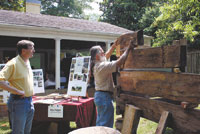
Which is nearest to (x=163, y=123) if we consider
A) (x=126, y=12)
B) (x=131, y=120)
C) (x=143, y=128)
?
(x=131, y=120)

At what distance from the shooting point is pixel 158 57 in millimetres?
2426

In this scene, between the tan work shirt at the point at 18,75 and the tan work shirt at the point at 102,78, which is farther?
the tan work shirt at the point at 102,78

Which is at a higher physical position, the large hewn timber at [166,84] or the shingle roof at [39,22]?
the shingle roof at [39,22]

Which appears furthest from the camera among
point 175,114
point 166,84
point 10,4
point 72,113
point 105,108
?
point 10,4

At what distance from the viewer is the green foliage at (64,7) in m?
27.5

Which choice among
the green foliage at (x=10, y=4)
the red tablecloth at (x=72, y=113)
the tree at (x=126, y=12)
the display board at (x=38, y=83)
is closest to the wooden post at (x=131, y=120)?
the red tablecloth at (x=72, y=113)

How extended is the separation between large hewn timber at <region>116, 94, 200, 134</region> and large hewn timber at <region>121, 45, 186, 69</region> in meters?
0.48

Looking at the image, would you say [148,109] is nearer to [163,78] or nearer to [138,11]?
[163,78]

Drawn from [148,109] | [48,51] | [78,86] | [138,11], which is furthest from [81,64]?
[138,11]

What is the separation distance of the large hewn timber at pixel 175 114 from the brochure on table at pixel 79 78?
1.83m

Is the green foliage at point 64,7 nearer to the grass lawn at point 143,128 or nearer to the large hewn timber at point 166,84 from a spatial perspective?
the grass lawn at point 143,128

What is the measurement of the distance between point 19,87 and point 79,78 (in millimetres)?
1982

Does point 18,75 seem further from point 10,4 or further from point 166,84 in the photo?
point 10,4

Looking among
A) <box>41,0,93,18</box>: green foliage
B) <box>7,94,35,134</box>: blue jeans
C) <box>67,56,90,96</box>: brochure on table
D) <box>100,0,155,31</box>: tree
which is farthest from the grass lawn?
<box>41,0,93,18</box>: green foliage
